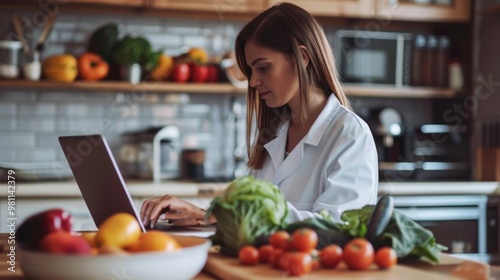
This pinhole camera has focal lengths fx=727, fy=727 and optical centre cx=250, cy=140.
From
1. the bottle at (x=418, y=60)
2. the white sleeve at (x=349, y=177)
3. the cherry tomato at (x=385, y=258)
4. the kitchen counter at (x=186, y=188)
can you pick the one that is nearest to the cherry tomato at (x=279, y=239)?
the cherry tomato at (x=385, y=258)

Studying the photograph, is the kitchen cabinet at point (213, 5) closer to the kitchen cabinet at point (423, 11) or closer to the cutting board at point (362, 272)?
the kitchen cabinet at point (423, 11)

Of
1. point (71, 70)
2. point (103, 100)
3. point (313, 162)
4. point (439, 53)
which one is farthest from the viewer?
point (439, 53)

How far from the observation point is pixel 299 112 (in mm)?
2227

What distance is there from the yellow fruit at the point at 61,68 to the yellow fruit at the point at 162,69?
43 centimetres

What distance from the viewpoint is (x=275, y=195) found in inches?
55.4

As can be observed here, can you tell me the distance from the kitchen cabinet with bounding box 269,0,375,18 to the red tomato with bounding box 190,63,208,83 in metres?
0.55

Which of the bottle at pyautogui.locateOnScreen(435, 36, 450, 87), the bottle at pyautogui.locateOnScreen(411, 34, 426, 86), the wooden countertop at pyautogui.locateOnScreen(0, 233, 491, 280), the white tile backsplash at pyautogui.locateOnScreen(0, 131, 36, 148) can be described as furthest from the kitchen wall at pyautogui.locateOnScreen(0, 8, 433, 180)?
the wooden countertop at pyautogui.locateOnScreen(0, 233, 491, 280)

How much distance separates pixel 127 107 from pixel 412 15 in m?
1.74

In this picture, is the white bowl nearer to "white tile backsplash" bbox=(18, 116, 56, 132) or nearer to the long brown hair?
the long brown hair

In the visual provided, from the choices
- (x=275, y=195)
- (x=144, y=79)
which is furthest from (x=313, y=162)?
(x=144, y=79)

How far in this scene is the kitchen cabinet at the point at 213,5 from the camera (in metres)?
3.87

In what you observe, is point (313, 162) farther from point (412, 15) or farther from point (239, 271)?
point (412, 15)

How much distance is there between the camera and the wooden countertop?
1250 millimetres

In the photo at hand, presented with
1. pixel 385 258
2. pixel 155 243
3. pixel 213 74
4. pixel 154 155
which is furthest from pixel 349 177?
pixel 213 74
